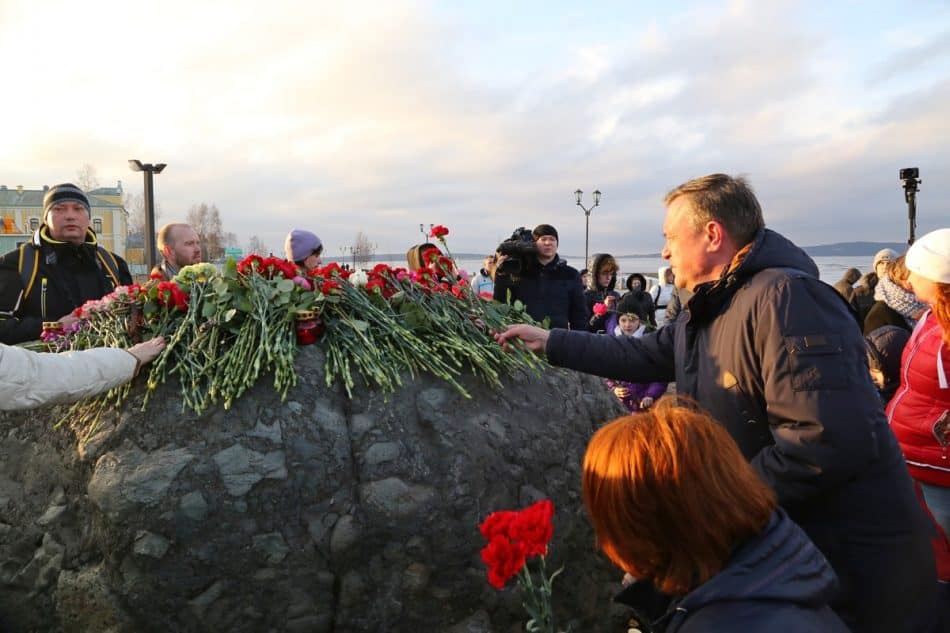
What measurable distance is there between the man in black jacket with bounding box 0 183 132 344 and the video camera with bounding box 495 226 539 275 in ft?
9.47

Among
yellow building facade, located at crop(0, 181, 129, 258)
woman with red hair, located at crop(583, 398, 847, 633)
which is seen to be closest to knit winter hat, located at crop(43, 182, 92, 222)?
woman with red hair, located at crop(583, 398, 847, 633)

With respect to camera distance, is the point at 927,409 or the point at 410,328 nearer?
the point at 927,409

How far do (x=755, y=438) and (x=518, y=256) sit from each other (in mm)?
3521

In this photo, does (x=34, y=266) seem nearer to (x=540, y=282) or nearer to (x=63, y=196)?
(x=63, y=196)

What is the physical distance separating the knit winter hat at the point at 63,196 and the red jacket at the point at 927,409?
4421 mm

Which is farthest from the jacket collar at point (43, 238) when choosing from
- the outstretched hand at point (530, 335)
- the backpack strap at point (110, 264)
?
the outstretched hand at point (530, 335)

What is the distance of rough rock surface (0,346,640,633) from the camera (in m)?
2.41

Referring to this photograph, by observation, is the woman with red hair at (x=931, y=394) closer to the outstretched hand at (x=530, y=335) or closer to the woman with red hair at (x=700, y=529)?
the outstretched hand at (x=530, y=335)

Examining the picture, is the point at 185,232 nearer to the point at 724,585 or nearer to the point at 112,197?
the point at 724,585

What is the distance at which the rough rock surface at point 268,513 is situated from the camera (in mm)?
2412

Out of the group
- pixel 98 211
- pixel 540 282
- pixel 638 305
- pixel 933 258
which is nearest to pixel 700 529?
pixel 933 258

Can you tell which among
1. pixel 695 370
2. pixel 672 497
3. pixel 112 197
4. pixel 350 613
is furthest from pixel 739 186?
pixel 112 197

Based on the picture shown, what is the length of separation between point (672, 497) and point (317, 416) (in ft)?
5.51

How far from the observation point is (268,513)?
246cm
